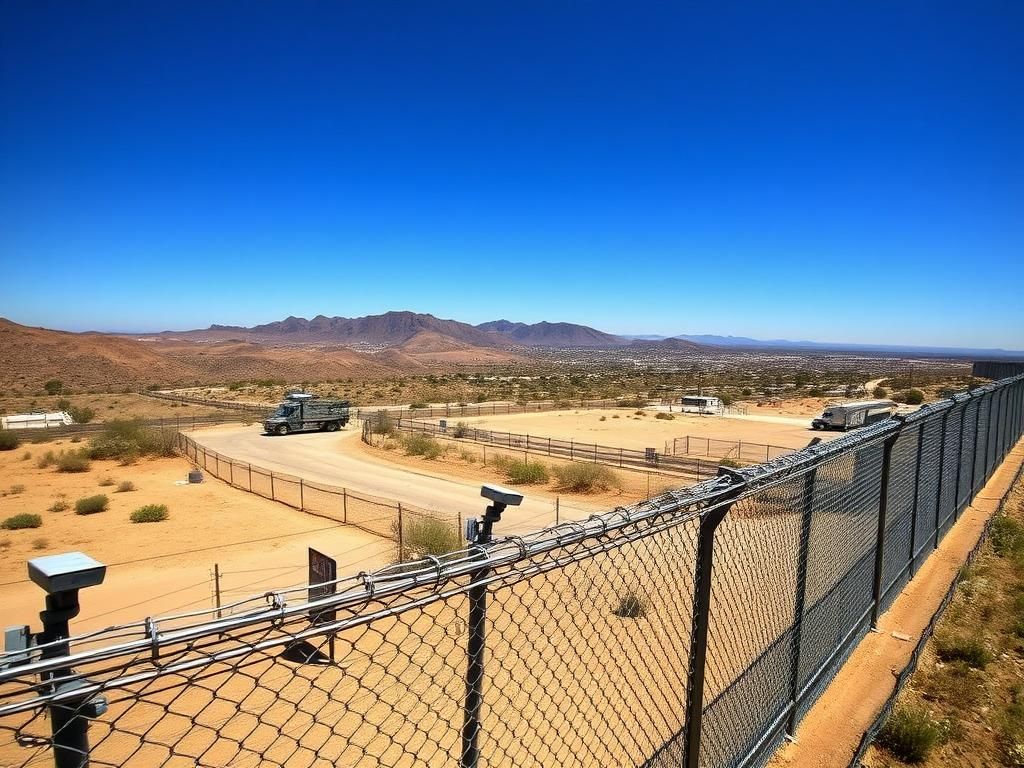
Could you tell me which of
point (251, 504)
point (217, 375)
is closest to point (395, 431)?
point (251, 504)

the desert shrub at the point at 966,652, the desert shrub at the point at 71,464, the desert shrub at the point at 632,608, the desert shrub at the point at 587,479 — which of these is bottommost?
the desert shrub at the point at 71,464

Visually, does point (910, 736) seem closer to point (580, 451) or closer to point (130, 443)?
point (580, 451)

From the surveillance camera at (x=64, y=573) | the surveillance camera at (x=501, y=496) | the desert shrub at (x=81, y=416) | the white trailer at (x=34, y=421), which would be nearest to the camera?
the surveillance camera at (x=64, y=573)

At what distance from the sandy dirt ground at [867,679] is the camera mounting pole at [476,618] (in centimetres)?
323

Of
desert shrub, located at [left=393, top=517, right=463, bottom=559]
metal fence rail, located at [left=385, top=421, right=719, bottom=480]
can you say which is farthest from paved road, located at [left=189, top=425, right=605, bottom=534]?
metal fence rail, located at [left=385, top=421, right=719, bottom=480]

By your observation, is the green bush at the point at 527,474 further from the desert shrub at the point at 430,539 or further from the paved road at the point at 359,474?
the desert shrub at the point at 430,539

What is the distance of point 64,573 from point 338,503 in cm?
2282

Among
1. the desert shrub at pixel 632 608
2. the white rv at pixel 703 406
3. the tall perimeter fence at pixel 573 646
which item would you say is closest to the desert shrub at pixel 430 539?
the tall perimeter fence at pixel 573 646

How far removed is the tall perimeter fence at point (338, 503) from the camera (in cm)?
1844

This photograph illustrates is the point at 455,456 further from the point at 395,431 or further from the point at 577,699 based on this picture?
the point at 577,699

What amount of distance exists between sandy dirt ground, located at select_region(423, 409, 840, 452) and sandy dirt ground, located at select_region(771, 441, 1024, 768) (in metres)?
28.7

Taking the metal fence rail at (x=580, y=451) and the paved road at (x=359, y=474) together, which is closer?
the paved road at (x=359, y=474)

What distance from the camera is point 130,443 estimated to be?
113 feet

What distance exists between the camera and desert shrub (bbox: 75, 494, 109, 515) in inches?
889
